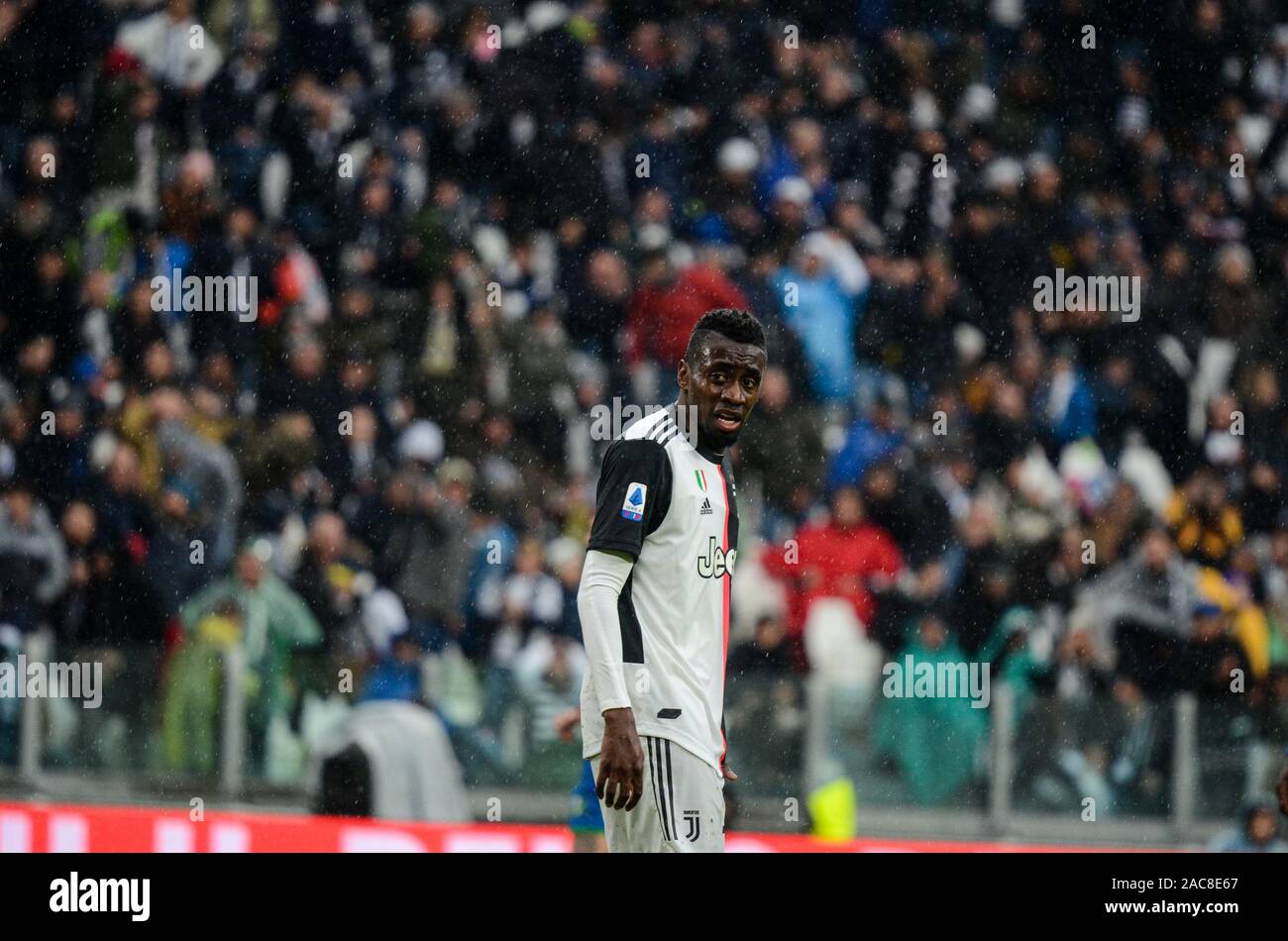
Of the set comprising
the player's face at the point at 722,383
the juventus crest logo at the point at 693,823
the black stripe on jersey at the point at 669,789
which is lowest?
the juventus crest logo at the point at 693,823

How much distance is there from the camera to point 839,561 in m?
9.73

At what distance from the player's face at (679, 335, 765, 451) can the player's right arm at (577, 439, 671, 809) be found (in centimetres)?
17

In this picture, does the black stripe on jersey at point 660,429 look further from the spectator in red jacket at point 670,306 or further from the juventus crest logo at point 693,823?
the spectator in red jacket at point 670,306

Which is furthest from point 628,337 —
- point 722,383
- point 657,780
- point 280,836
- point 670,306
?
point 657,780

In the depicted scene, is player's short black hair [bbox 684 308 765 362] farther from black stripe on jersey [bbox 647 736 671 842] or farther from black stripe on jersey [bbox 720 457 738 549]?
black stripe on jersey [bbox 647 736 671 842]

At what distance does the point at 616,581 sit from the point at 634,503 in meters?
0.19

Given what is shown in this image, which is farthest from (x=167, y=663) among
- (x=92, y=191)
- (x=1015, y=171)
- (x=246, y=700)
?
(x=1015, y=171)

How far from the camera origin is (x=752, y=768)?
856cm

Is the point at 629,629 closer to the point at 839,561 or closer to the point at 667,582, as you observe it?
the point at 667,582

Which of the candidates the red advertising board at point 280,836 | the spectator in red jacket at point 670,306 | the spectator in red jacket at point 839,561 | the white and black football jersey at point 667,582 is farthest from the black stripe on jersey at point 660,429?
the spectator in red jacket at point 670,306

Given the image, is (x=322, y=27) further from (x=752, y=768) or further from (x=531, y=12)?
(x=752, y=768)

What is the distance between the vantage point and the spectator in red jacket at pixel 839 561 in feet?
31.3

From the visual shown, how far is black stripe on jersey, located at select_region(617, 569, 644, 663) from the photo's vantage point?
198 inches

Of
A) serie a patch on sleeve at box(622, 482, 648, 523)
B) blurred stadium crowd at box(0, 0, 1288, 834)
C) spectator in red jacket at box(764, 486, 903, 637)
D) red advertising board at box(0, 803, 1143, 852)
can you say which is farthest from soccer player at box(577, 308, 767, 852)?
spectator in red jacket at box(764, 486, 903, 637)
